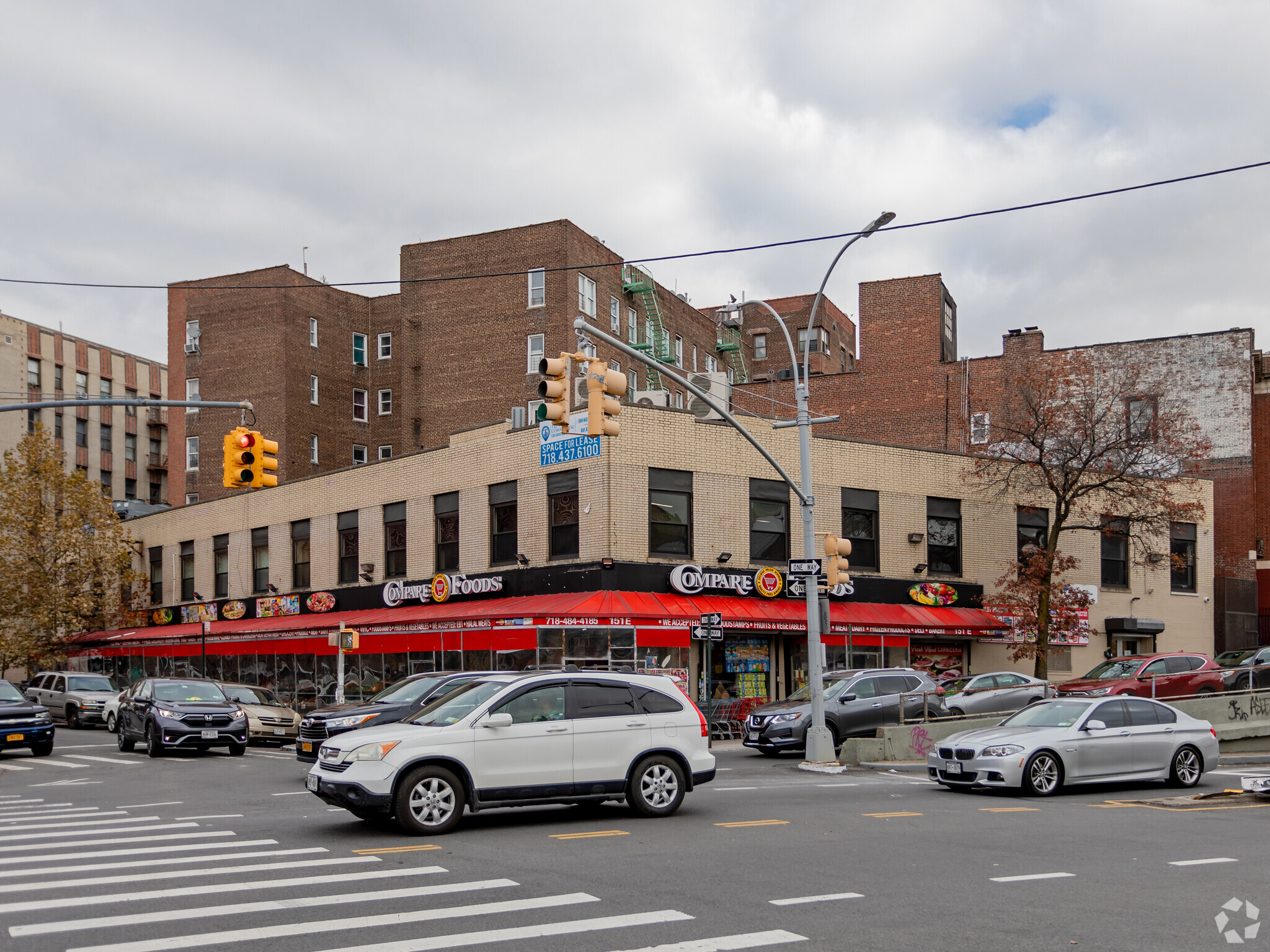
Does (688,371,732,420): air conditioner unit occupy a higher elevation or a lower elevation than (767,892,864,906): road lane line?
higher

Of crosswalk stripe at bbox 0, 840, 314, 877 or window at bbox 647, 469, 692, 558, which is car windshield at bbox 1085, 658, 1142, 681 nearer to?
window at bbox 647, 469, 692, 558

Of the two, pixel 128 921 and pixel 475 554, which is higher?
pixel 475 554

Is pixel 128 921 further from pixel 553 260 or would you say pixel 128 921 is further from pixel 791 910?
pixel 553 260

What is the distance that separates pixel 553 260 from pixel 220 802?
35248 mm

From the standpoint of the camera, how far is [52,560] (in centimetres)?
4753

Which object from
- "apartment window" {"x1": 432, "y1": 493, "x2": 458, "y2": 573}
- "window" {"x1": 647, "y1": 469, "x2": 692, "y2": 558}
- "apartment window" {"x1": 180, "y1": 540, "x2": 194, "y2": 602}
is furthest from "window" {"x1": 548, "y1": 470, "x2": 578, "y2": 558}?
"apartment window" {"x1": 180, "y1": 540, "x2": 194, "y2": 602}

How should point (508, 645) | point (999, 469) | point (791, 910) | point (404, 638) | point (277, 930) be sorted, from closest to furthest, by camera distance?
point (277, 930)
point (791, 910)
point (508, 645)
point (404, 638)
point (999, 469)

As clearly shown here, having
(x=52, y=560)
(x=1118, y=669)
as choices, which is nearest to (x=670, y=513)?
(x=1118, y=669)

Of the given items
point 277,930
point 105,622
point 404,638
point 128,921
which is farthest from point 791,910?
point 105,622

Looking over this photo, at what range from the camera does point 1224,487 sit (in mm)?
46906

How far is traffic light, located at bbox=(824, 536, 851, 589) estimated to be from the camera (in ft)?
74.0

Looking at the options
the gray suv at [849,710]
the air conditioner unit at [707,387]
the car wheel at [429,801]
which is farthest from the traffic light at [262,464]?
the air conditioner unit at [707,387]

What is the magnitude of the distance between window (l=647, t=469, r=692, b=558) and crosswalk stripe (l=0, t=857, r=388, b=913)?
21.8 metres

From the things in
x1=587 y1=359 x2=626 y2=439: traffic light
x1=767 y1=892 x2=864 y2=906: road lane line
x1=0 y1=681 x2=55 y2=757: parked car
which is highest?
x1=587 y1=359 x2=626 y2=439: traffic light
